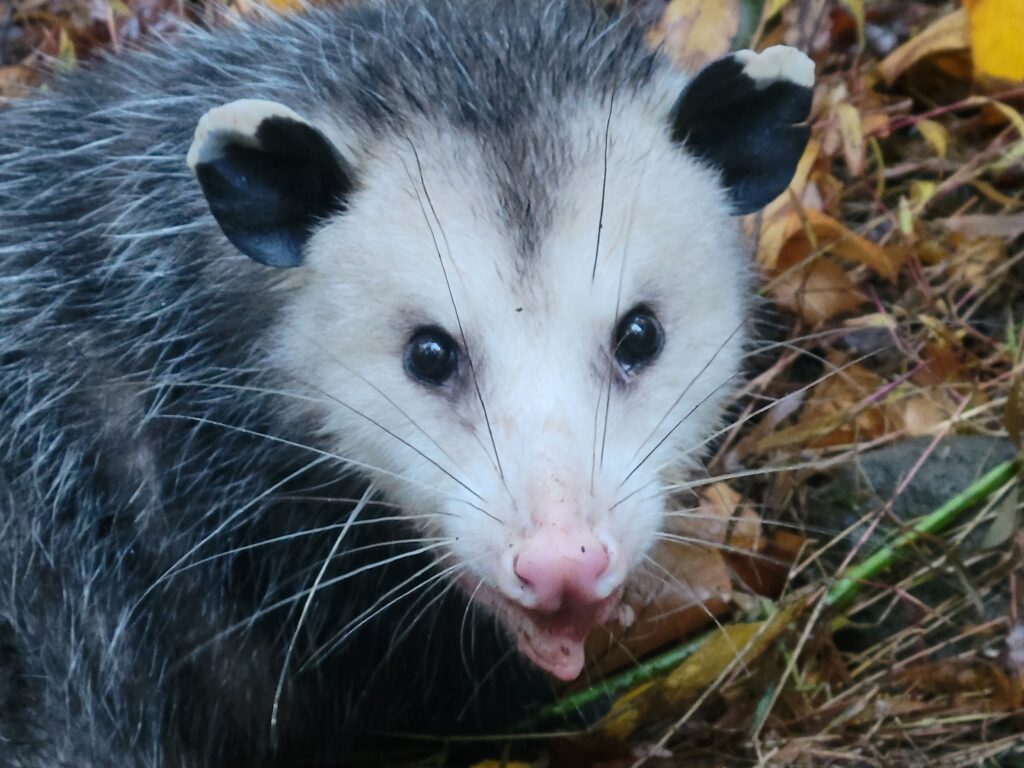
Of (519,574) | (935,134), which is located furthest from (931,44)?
(519,574)

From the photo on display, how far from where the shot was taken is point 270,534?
1.99 meters

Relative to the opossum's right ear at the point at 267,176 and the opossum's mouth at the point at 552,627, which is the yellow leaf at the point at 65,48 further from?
the opossum's mouth at the point at 552,627

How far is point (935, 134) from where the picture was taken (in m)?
Result: 2.79

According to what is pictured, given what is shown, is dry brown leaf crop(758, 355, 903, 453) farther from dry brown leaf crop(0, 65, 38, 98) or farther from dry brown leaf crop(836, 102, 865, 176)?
dry brown leaf crop(0, 65, 38, 98)

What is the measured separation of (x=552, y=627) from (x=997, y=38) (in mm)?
1923

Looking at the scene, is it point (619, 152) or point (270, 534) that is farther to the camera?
point (270, 534)

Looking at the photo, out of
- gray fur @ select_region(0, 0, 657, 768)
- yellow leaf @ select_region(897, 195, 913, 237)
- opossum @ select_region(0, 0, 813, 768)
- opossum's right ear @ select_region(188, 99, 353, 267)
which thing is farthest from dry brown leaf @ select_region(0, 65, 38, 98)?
yellow leaf @ select_region(897, 195, 913, 237)

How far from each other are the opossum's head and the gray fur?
0.10m

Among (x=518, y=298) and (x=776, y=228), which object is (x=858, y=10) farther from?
(x=518, y=298)

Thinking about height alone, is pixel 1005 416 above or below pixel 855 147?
below

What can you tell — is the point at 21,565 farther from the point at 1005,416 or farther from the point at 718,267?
the point at 1005,416

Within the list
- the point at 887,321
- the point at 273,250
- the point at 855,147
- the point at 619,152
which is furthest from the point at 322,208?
the point at 855,147

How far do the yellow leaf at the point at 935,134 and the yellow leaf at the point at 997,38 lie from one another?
0.56 feet

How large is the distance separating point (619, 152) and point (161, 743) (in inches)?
47.3
